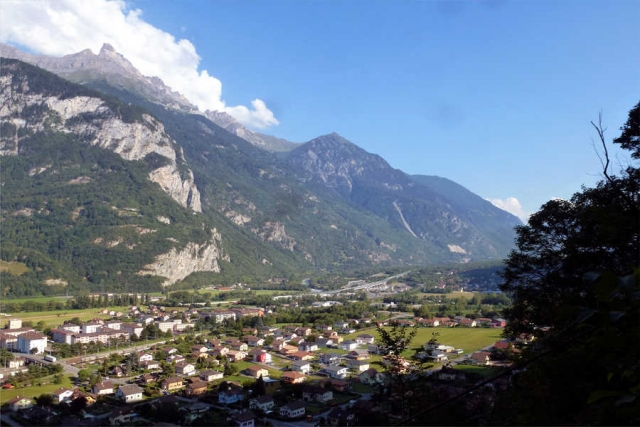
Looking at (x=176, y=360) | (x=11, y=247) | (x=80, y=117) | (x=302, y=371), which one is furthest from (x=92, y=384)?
(x=80, y=117)

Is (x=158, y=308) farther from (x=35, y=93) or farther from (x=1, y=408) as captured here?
(x=35, y=93)

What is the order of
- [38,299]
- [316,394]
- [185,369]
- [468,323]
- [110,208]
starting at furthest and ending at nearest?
1. [110,208]
2. [38,299]
3. [468,323]
4. [185,369]
5. [316,394]

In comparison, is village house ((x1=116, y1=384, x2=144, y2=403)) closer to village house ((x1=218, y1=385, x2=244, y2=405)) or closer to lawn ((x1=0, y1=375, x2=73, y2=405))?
lawn ((x1=0, y1=375, x2=73, y2=405))

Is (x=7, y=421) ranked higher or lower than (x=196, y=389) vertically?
higher

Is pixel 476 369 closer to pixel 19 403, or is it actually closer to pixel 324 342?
pixel 324 342

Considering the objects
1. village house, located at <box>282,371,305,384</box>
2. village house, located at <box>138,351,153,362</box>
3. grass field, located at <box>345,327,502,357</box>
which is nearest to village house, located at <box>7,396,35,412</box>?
village house, located at <box>138,351,153,362</box>

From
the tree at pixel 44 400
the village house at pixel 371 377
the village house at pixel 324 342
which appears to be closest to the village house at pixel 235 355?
the village house at pixel 324 342

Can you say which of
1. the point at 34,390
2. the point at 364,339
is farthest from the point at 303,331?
the point at 34,390
